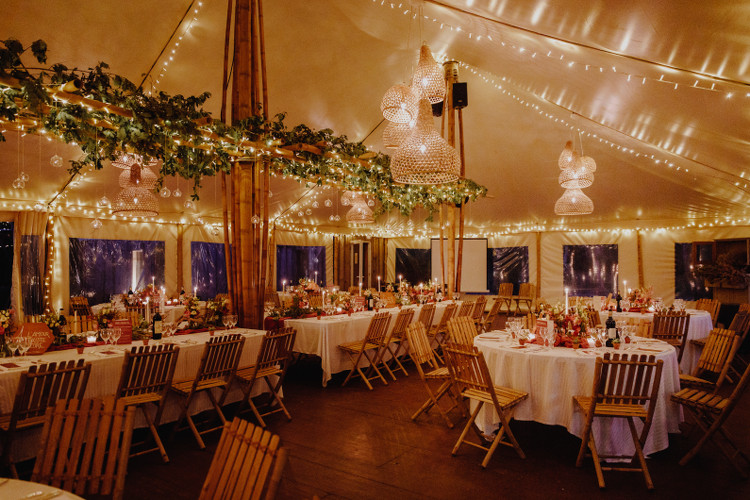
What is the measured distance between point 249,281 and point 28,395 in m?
2.88

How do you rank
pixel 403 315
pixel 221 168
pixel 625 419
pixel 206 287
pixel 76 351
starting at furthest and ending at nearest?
pixel 206 287, pixel 403 315, pixel 221 168, pixel 76 351, pixel 625 419

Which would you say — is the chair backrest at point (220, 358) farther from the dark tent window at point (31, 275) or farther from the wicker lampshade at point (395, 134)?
the dark tent window at point (31, 275)

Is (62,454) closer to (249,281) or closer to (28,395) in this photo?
(28,395)

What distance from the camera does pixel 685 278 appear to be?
12.5 meters

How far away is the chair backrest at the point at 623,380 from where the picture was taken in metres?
3.64

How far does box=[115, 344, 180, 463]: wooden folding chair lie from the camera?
3.86m

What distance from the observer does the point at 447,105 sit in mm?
9164

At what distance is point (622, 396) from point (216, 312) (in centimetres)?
463

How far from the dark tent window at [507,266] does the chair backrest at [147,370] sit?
1288 cm

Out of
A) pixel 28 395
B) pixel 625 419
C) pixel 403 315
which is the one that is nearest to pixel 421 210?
pixel 403 315

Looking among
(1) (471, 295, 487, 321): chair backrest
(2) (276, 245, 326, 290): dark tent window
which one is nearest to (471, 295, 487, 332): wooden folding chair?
(1) (471, 295, 487, 321): chair backrest

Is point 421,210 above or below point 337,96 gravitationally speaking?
below

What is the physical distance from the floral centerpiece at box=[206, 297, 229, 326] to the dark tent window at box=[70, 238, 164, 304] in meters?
6.06

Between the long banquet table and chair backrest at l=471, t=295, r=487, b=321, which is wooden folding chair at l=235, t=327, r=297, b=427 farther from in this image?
chair backrest at l=471, t=295, r=487, b=321
